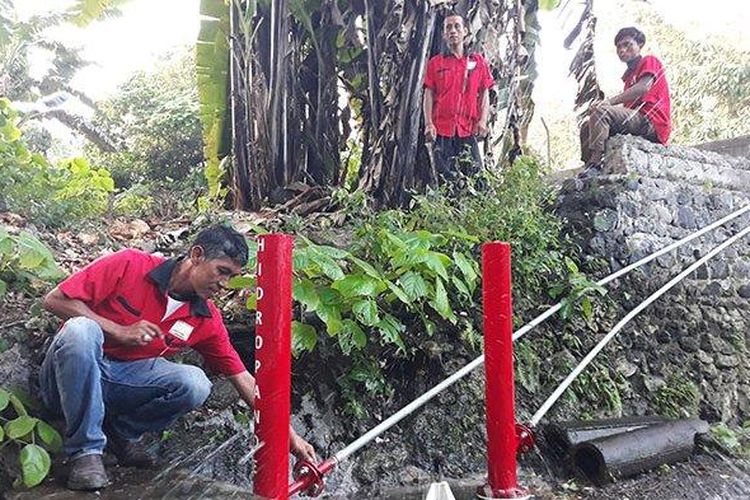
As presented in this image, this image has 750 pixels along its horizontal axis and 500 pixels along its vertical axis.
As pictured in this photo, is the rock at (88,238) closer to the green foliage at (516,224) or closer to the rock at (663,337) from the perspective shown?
the green foliage at (516,224)

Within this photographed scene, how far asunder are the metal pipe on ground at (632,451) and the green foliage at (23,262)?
2.57 m

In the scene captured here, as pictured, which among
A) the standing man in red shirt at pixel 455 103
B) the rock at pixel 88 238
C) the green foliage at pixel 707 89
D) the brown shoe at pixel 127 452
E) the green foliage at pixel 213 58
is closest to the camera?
the brown shoe at pixel 127 452

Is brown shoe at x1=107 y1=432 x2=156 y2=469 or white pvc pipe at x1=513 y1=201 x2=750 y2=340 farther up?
white pvc pipe at x1=513 y1=201 x2=750 y2=340

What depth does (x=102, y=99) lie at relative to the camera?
13289 mm

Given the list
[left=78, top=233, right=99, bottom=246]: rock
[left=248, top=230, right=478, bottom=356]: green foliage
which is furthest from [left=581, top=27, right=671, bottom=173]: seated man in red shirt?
[left=78, top=233, right=99, bottom=246]: rock

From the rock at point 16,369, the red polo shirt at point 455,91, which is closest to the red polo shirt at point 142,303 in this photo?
the rock at point 16,369

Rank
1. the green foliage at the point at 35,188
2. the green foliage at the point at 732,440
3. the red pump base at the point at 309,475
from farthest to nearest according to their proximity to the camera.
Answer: the green foliage at the point at 35,188 → the green foliage at the point at 732,440 → the red pump base at the point at 309,475

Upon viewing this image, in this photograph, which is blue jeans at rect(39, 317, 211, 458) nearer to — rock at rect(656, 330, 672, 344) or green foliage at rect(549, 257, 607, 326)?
green foliage at rect(549, 257, 607, 326)

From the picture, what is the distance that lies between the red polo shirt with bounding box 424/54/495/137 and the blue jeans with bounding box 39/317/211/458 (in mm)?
3180

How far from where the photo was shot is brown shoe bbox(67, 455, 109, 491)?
228cm

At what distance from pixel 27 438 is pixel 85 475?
35 centimetres

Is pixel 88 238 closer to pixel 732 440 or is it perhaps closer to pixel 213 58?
pixel 213 58

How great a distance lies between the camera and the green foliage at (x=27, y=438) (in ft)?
7.36

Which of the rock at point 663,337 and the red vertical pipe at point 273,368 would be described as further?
the rock at point 663,337
